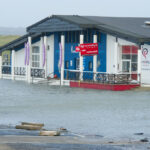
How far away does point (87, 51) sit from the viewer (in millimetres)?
51844

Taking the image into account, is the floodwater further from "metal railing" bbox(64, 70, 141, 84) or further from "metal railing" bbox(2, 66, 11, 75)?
"metal railing" bbox(2, 66, 11, 75)

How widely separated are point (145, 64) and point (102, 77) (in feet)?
11.2

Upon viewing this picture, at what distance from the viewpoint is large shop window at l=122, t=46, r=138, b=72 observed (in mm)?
50709

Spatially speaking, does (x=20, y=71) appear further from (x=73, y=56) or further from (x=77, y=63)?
(x=77, y=63)

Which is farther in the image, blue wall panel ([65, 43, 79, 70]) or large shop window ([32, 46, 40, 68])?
large shop window ([32, 46, 40, 68])

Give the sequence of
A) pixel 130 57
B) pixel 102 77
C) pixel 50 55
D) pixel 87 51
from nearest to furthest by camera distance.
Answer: pixel 102 77, pixel 130 57, pixel 87 51, pixel 50 55

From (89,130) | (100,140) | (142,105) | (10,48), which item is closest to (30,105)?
(142,105)

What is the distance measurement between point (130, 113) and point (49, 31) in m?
25.7

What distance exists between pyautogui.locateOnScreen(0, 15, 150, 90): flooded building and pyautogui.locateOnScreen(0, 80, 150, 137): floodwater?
308cm

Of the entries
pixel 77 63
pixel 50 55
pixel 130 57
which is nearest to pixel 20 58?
pixel 50 55

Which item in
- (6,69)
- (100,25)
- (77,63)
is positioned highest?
(100,25)

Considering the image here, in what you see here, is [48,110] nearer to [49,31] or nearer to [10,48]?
[49,31]

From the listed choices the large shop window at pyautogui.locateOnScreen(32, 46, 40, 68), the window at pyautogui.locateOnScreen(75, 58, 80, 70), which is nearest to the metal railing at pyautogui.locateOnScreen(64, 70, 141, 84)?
the window at pyautogui.locateOnScreen(75, 58, 80, 70)

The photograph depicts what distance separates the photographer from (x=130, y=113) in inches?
1204
